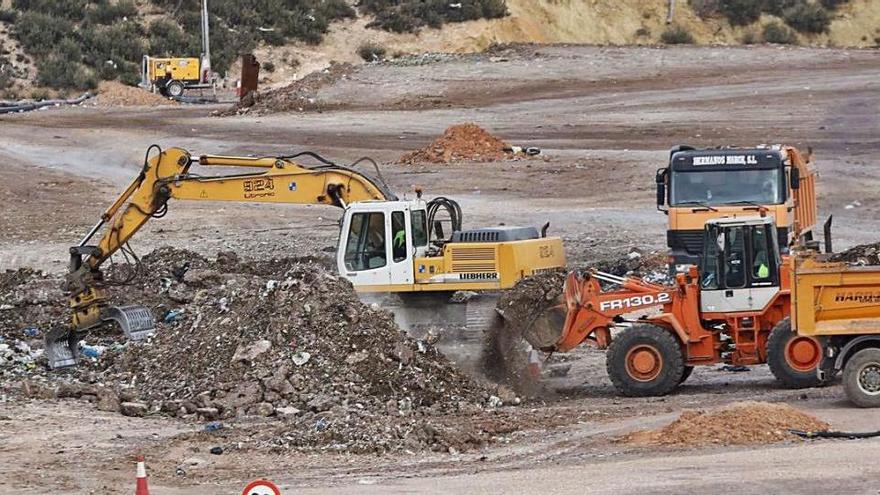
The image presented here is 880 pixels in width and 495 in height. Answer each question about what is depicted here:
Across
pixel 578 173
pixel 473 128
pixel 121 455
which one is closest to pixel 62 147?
pixel 473 128

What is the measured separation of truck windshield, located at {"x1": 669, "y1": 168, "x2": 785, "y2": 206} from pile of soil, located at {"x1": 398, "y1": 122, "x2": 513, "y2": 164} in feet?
50.0

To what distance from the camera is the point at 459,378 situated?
60.2 ft

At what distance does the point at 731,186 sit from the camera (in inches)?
910

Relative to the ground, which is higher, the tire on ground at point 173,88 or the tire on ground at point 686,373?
the tire on ground at point 173,88

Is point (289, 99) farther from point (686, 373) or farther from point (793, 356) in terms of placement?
point (793, 356)

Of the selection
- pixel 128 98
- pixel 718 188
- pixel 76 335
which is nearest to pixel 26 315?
pixel 76 335

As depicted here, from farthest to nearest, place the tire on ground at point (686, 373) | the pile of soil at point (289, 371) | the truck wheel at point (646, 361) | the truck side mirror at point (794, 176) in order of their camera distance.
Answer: the truck side mirror at point (794, 176), the tire on ground at point (686, 373), the truck wheel at point (646, 361), the pile of soil at point (289, 371)

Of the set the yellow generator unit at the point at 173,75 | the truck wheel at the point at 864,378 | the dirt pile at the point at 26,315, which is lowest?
the dirt pile at the point at 26,315

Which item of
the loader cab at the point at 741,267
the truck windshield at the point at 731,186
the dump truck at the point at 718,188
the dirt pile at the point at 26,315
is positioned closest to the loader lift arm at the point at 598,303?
the loader cab at the point at 741,267

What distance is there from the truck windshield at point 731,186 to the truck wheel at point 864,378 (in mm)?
6865

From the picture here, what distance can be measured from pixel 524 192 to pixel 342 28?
104 feet

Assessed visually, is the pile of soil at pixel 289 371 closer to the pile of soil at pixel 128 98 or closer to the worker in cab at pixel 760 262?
the worker in cab at pixel 760 262

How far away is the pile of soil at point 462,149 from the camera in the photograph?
126 ft

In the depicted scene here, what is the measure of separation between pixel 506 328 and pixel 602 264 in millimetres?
7892
